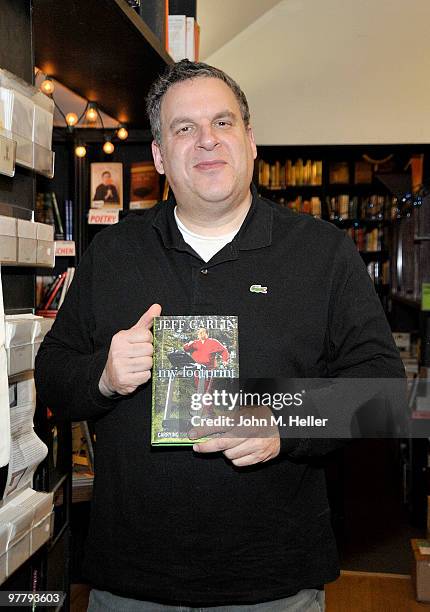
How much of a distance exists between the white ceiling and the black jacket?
12.6ft

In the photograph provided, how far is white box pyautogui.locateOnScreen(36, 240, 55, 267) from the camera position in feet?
5.19

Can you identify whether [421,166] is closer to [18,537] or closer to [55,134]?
[55,134]

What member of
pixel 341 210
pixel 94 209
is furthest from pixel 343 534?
pixel 341 210

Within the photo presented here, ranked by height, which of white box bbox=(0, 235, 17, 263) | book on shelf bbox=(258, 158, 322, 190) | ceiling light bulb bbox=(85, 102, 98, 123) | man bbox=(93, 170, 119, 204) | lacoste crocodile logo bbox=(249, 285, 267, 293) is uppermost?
book on shelf bbox=(258, 158, 322, 190)

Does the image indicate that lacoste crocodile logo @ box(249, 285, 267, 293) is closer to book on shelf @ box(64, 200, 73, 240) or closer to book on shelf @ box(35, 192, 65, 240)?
book on shelf @ box(35, 192, 65, 240)

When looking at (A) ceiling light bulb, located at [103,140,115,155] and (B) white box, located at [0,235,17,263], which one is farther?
(A) ceiling light bulb, located at [103,140,115,155]

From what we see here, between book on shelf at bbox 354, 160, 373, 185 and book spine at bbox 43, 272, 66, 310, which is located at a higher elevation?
book on shelf at bbox 354, 160, 373, 185

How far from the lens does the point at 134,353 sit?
1.29 meters

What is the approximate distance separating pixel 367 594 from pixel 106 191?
7.11ft

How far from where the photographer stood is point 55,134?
3357 mm

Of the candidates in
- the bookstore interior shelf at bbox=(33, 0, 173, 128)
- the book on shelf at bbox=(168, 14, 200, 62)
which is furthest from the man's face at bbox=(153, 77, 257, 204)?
the book on shelf at bbox=(168, 14, 200, 62)

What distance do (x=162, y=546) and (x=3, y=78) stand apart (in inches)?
36.3

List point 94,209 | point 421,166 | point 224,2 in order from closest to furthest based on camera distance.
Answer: point 94,209, point 224,2, point 421,166

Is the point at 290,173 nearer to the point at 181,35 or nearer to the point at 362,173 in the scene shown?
the point at 362,173
